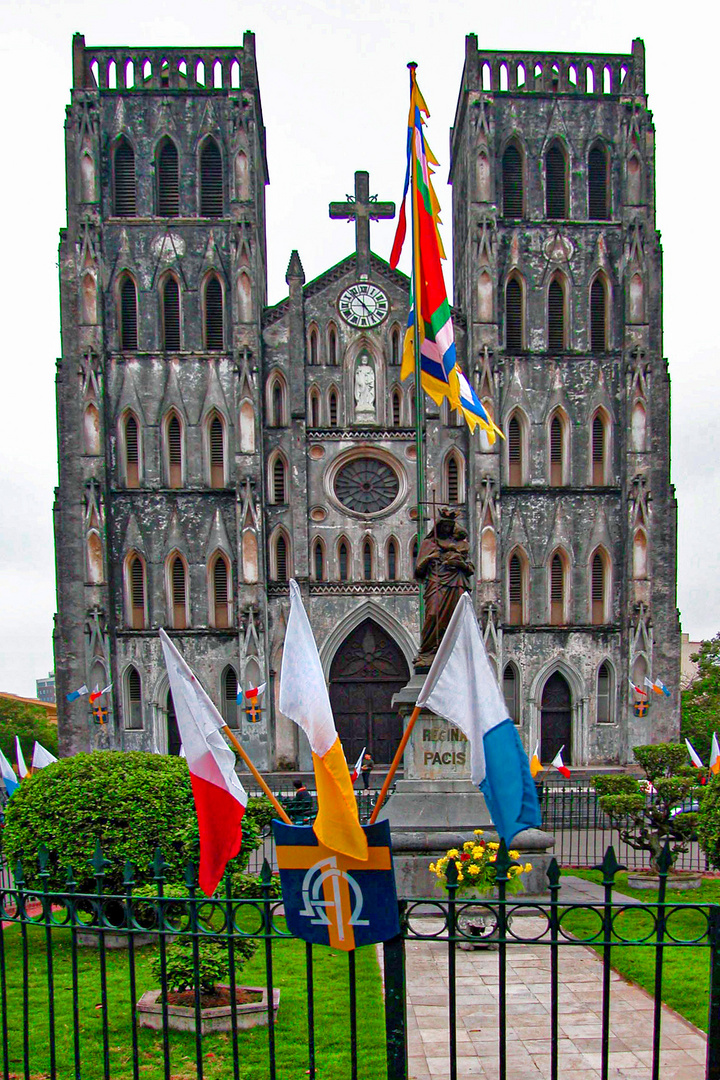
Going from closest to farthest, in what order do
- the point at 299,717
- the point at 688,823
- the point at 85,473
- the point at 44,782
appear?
the point at 299,717 → the point at 44,782 → the point at 688,823 → the point at 85,473

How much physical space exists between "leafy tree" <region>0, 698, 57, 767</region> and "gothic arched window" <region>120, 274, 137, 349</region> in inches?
791

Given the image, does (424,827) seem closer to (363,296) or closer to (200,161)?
(363,296)

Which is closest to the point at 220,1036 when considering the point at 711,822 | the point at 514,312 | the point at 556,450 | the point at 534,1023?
the point at 534,1023

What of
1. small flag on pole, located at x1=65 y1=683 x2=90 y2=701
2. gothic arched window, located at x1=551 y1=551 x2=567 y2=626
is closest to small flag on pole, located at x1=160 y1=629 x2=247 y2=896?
small flag on pole, located at x1=65 y1=683 x2=90 y2=701

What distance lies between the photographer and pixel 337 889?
525cm

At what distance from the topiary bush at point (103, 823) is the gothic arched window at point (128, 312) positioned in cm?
2362

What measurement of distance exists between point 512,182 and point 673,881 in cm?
2600

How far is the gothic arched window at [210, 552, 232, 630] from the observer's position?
33.7 m

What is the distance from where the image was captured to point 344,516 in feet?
112

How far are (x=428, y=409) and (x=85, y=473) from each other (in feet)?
37.3

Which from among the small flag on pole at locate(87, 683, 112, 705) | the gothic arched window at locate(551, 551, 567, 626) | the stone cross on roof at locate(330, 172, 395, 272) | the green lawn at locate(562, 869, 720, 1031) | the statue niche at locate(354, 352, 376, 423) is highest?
the stone cross on roof at locate(330, 172, 395, 272)

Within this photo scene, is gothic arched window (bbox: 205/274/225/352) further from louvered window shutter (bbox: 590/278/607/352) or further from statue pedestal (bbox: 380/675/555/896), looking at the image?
statue pedestal (bbox: 380/675/555/896)

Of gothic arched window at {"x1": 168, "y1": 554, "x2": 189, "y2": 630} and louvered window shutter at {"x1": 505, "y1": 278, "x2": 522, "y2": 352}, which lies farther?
louvered window shutter at {"x1": 505, "y1": 278, "x2": 522, "y2": 352}

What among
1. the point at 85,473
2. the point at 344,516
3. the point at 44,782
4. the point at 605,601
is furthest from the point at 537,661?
the point at 44,782
